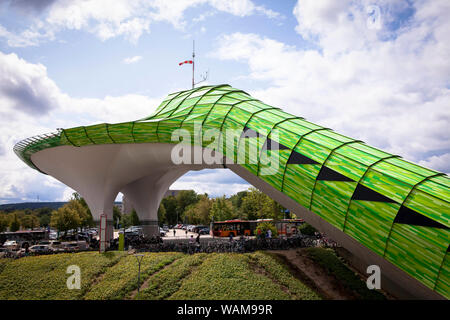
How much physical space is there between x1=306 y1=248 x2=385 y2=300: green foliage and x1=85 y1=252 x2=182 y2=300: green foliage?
31.5ft

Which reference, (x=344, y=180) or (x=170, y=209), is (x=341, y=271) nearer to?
(x=344, y=180)

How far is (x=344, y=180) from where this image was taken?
17.0 meters

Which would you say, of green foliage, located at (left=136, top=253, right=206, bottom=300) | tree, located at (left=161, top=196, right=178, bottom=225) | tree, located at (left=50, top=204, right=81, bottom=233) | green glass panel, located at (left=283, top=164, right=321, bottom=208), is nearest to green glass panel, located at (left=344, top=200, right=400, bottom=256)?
green glass panel, located at (left=283, top=164, right=321, bottom=208)

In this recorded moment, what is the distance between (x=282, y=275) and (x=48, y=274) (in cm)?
1502

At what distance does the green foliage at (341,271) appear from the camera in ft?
64.7

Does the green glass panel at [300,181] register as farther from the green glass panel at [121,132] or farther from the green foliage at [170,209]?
the green foliage at [170,209]

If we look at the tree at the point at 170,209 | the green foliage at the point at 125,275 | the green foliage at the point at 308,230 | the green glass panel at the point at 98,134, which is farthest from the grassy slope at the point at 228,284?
the tree at the point at 170,209

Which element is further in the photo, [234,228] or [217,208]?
[217,208]

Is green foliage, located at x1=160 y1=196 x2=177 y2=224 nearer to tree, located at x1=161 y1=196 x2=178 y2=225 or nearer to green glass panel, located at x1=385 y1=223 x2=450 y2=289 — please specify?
tree, located at x1=161 y1=196 x2=178 y2=225

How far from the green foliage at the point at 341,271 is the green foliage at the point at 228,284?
4.79m

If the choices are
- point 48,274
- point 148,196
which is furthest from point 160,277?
point 148,196

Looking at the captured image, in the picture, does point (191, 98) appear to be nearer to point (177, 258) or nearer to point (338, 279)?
point (177, 258)

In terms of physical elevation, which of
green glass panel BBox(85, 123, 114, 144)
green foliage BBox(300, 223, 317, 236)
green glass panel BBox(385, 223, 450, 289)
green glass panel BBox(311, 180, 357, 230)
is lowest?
green foliage BBox(300, 223, 317, 236)

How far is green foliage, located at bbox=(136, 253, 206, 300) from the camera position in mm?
18031
